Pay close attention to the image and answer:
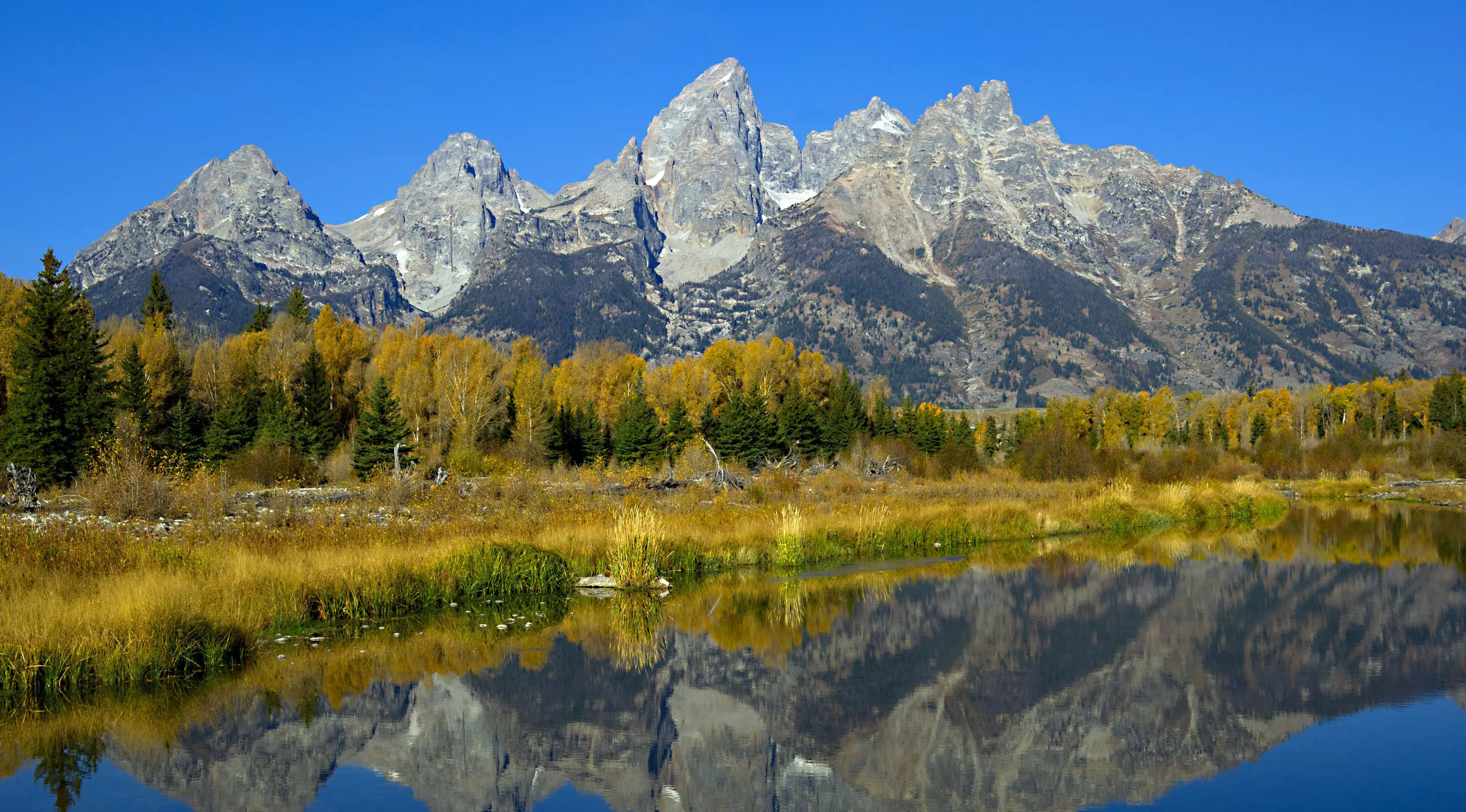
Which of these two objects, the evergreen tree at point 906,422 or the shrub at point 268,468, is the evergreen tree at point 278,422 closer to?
the shrub at point 268,468

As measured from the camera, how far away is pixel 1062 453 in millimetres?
56094

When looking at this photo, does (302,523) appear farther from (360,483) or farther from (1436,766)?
(1436,766)

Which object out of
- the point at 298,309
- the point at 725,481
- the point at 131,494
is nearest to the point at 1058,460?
the point at 725,481

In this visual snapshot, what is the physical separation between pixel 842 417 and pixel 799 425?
8.81 metres

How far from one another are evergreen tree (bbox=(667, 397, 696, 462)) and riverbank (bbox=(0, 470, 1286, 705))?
101 feet

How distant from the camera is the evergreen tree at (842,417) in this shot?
278 ft

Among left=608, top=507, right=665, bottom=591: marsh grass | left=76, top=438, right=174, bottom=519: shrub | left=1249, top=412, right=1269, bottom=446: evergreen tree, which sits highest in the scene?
left=1249, top=412, right=1269, bottom=446: evergreen tree

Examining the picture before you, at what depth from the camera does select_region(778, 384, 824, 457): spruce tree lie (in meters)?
79.0

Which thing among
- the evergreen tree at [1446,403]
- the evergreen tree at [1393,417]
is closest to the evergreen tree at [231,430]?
the evergreen tree at [1446,403]

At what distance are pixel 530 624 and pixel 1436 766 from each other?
1542 cm

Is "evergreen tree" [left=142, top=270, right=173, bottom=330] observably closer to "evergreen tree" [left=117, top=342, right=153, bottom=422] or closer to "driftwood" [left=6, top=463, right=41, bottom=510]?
"evergreen tree" [left=117, top=342, right=153, bottom=422]

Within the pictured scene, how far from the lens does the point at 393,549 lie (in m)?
22.0

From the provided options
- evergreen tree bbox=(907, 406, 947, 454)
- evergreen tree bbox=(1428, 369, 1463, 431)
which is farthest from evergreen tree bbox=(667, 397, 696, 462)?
evergreen tree bbox=(1428, 369, 1463, 431)

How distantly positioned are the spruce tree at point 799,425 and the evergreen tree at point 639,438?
11.2 m
